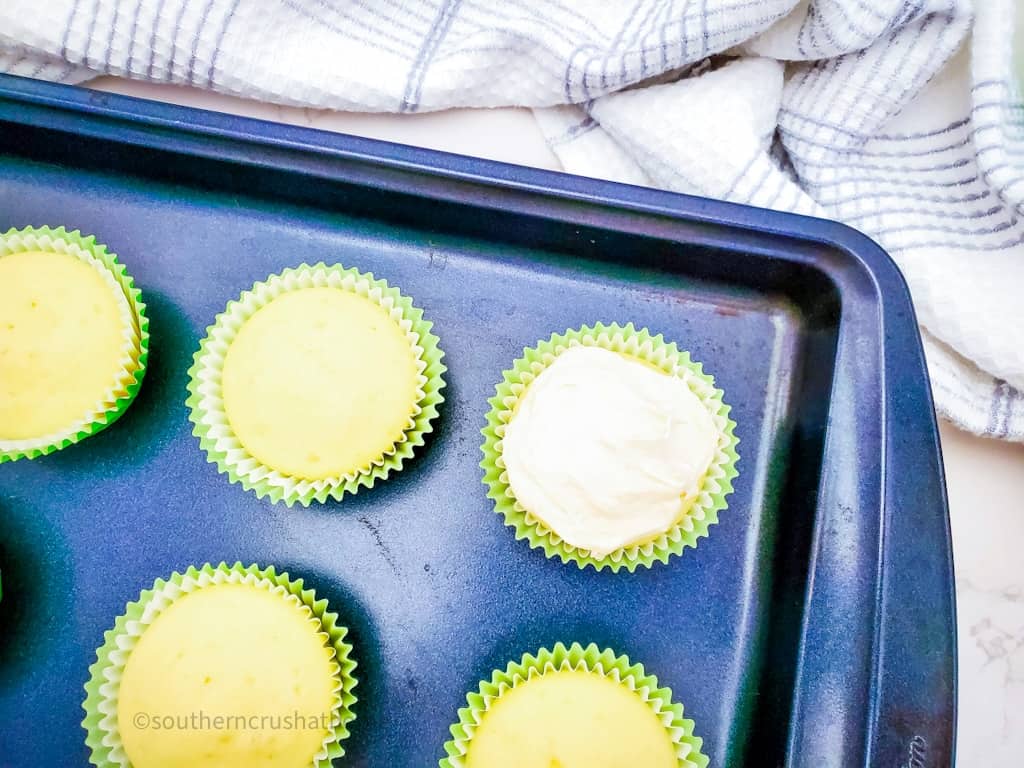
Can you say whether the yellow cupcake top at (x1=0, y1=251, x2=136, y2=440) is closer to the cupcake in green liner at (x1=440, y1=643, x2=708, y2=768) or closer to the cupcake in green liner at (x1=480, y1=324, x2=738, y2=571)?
the cupcake in green liner at (x1=480, y1=324, x2=738, y2=571)

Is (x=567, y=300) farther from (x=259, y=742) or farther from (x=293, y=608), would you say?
(x=259, y=742)

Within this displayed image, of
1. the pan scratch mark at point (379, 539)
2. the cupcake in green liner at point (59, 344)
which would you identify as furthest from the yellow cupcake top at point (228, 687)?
the cupcake in green liner at point (59, 344)

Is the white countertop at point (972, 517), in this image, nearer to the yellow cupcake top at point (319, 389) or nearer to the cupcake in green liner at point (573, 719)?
the yellow cupcake top at point (319, 389)

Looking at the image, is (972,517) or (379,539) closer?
(379,539)

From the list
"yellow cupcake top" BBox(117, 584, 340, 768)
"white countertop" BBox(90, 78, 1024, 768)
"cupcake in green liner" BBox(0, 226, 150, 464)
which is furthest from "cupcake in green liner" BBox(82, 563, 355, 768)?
"white countertop" BBox(90, 78, 1024, 768)

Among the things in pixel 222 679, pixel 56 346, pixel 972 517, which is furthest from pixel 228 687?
pixel 972 517

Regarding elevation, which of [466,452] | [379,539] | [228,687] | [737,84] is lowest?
[228,687]

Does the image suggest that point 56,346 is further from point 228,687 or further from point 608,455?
point 608,455
